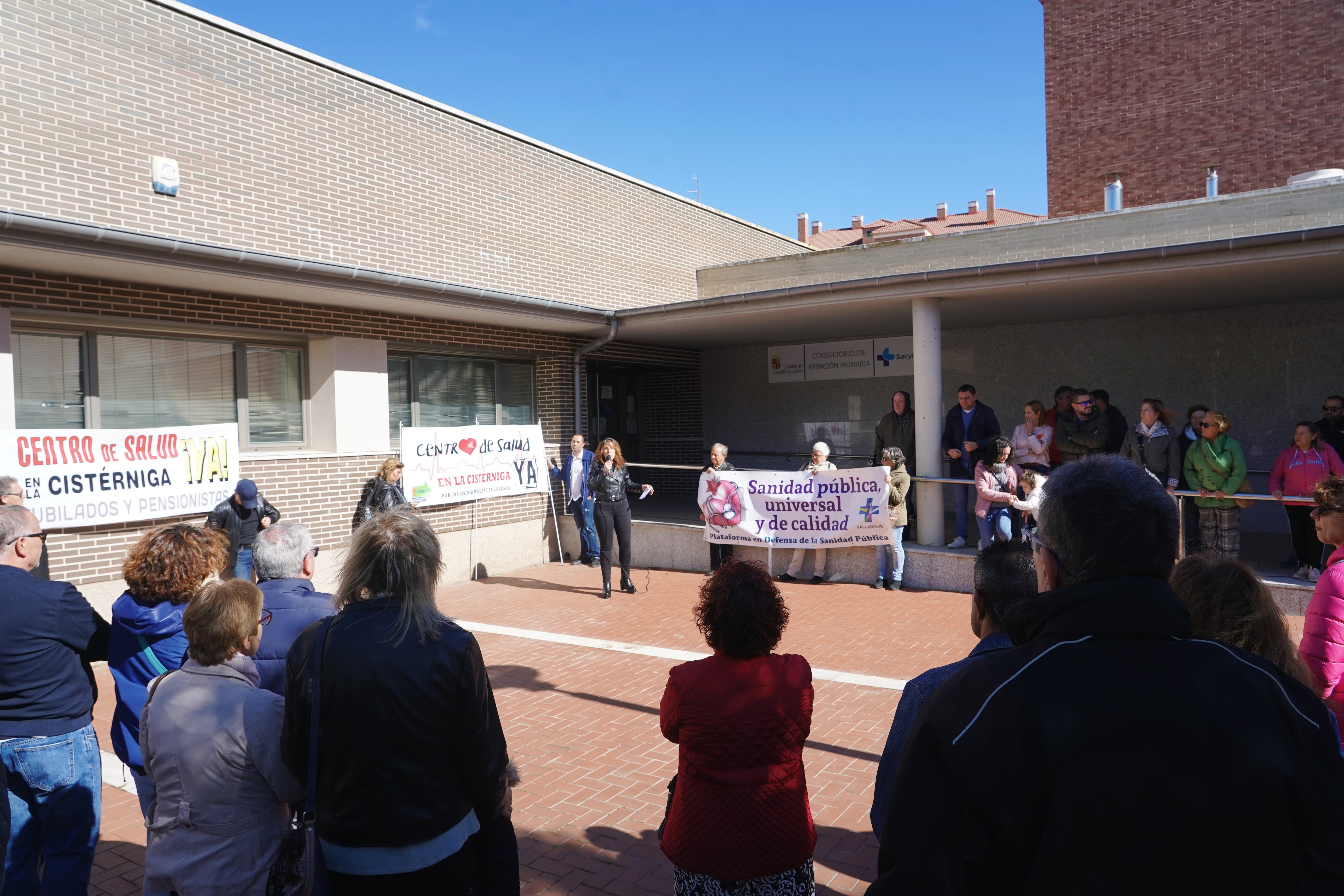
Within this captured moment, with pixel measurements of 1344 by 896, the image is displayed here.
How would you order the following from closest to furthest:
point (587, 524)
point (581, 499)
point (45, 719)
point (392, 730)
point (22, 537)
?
point (392, 730) → point (45, 719) → point (22, 537) → point (587, 524) → point (581, 499)

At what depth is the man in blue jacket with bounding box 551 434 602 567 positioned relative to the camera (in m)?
11.9

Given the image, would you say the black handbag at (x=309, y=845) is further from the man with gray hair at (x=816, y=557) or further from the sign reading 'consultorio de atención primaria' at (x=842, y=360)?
the sign reading 'consultorio de atención primaria' at (x=842, y=360)

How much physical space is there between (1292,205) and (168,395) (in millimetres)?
14021

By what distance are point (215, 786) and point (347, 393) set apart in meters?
8.58

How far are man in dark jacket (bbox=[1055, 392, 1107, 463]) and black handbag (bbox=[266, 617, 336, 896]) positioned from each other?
8.56 metres

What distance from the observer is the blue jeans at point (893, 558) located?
394 inches

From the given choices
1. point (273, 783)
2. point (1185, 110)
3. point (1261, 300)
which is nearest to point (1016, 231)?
point (1261, 300)

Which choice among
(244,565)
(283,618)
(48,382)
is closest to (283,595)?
(283,618)

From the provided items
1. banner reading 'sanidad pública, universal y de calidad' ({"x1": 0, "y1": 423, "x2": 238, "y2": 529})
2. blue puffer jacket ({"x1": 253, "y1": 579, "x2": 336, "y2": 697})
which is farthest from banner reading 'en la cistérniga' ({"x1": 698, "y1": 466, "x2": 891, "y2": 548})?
blue puffer jacket ({"x1": 253, "y1": 579, "x2": 336, "y2": 697})

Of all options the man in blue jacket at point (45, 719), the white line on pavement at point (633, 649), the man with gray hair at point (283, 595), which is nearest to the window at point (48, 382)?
the white line on pavement at point (633, 649)

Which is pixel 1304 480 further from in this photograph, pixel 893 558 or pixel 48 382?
pixel 48 382

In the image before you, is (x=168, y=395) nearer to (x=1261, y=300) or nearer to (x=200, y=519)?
(x=200, y=519)

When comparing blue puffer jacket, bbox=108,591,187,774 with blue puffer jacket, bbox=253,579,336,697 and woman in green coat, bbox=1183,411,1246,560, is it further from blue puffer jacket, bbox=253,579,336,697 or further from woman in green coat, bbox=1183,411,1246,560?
woman in green coat, bbox=1183,411,1246,560

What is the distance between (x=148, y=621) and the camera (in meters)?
3.12
